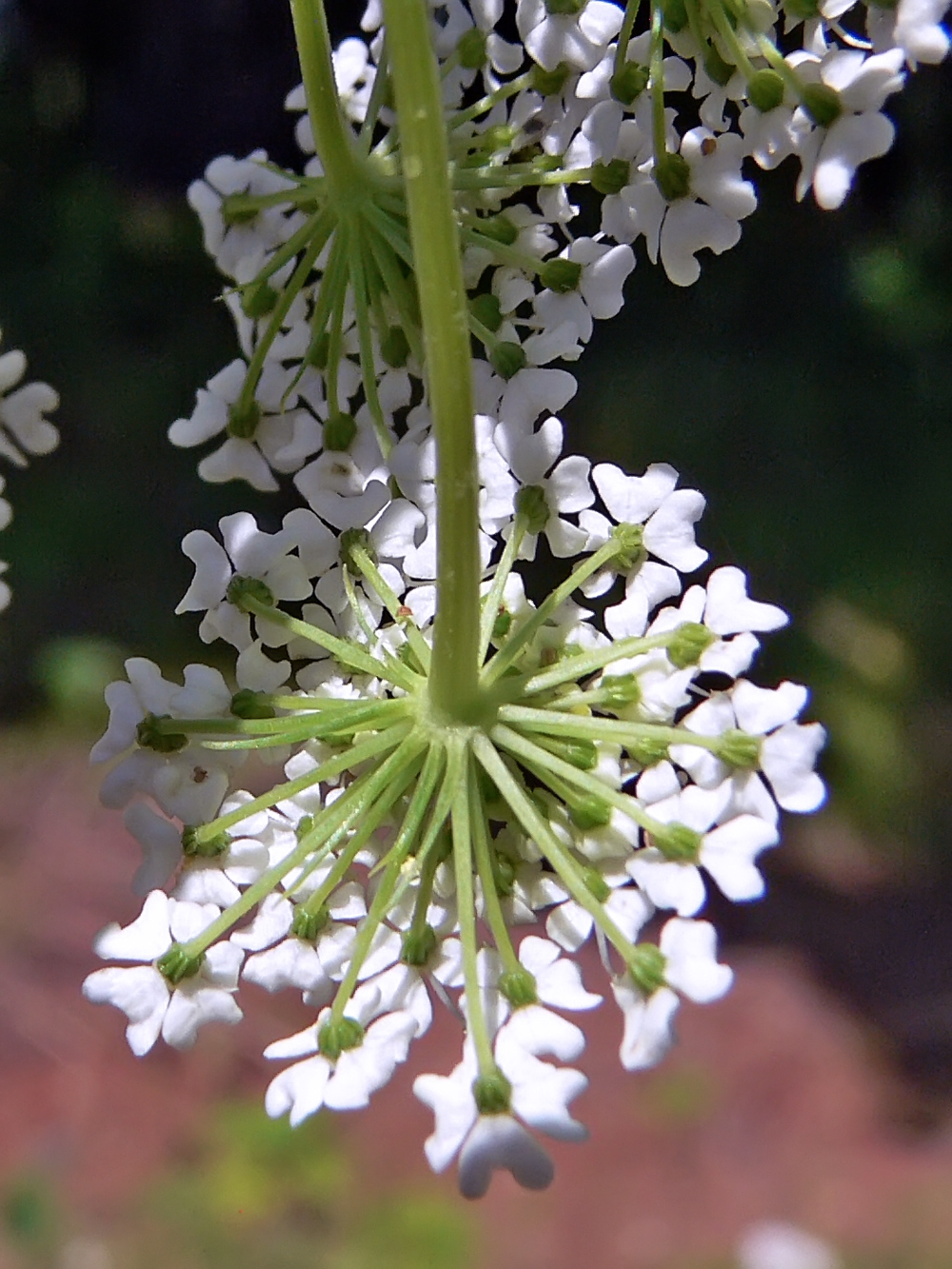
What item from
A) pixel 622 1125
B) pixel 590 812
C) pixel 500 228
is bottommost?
pixel 590 812

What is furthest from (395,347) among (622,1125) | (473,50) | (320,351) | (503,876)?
(622,1125)

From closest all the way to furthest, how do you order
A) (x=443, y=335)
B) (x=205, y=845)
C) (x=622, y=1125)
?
(x=443, y=335)
(x=205, y=845)
(x=622, y=1125)

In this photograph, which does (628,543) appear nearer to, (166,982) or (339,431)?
(339,431)

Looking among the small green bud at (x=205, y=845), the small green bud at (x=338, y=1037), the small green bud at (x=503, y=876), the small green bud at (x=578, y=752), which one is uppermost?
the small green bud at (x=578, y=752)

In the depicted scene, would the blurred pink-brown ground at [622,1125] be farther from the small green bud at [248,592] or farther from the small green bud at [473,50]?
the small green bud at [473,50]

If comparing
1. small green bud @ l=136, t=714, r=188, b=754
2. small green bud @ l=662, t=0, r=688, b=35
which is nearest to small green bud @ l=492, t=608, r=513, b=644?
small green bud @ l=136, t=714, r=188, b=754

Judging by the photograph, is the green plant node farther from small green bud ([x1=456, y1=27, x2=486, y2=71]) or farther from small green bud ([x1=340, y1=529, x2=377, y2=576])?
small green bud ([x1=456, y1=27, x2=486, y2=71])

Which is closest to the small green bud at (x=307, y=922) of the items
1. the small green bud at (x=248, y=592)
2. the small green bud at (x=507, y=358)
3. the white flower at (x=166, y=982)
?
the white flower at (x=166, y=982)

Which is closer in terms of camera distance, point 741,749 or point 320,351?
point 741,749
